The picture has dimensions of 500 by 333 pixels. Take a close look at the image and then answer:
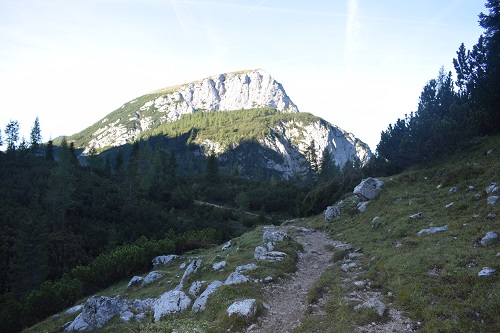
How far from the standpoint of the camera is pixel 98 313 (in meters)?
16.0

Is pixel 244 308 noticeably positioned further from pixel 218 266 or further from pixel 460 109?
→ pixel 460 109

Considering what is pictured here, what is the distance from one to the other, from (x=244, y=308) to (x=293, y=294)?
3206mm

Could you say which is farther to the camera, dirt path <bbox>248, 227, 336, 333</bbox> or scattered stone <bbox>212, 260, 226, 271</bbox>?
scattered stone <bbox>212, 260, 226, 271</bbox>

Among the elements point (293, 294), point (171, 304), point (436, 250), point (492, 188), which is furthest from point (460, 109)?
point (171, 304)

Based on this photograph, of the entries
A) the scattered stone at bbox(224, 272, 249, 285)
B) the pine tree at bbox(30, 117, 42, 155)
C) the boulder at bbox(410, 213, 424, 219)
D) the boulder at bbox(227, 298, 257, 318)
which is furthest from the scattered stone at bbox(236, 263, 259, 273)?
the pine tree at bbox(30, 117, 42, 155)

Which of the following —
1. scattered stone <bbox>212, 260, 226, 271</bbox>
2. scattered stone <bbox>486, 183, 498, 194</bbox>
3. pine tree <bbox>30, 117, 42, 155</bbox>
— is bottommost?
scattered stone <bbox>212, 260, 226, 271</bbox>

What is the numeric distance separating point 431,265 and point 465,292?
237 centimetres

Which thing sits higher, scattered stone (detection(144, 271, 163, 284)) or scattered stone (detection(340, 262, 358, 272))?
scattered stone (detection(340, 262, 358, 272))

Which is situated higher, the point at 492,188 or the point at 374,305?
the point at 492,188

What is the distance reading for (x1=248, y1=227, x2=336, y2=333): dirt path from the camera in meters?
11.2

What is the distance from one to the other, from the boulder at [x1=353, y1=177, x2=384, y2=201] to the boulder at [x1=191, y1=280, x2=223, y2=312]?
22.4 meters

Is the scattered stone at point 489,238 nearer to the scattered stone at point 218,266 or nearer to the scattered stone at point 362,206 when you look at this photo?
the scattered stone at point 218,266

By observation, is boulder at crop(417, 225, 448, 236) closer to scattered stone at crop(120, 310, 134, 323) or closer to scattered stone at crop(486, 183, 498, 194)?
scattered stone at crop(486, 183, 498, 194)

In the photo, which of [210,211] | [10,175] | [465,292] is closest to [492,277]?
[465,292]
